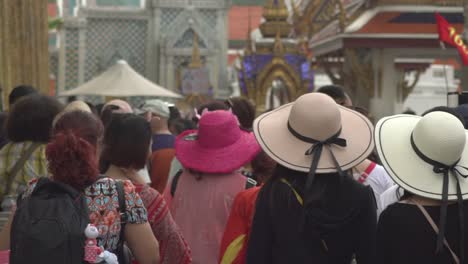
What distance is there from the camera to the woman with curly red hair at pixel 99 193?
15.4 ft

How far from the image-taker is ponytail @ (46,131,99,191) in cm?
468

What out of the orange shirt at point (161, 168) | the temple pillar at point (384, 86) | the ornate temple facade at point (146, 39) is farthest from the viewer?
the ornate temple facade at point (146, 39)

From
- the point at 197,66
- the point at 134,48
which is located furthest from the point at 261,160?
the point at 134,48

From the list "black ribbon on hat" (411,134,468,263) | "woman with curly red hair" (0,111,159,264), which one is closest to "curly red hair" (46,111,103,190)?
"woman with curly red hair" (0,111,159,264)

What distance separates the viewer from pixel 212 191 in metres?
6.31

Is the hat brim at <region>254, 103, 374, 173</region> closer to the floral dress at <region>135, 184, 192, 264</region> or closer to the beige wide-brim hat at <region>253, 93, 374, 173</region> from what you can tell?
the beige wide-brim hat at <region>253, 93, 374, 173</region>

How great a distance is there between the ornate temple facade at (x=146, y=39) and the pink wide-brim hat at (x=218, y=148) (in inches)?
1186

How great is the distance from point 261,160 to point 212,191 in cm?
42

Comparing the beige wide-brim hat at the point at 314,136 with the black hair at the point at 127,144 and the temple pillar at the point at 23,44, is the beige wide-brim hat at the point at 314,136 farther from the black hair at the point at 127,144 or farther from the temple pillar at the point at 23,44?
the temple pillar at the point at 23,44

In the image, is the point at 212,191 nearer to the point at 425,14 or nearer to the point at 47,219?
the point at 47,219

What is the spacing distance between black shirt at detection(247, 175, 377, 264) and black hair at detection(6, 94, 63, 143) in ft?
6.71

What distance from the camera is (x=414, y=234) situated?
4586mm

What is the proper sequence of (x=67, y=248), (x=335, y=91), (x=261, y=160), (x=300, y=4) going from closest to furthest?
(x=67, y=248), (x=261, y=160), (x=335, y=91), (x=300, y=4)

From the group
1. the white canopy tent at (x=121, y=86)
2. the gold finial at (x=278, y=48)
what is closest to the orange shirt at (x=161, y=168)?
the white canopy tent at (x=121, y=86)
